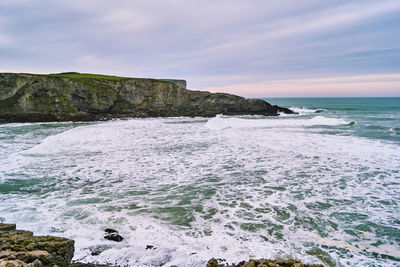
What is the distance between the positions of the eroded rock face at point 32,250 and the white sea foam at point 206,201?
614mm

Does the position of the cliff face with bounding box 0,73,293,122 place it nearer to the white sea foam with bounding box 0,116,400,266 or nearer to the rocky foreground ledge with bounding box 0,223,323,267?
the white sea foam with bounding box 0,116,400,266

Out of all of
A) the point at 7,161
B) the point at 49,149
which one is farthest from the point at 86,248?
the point at 49,149

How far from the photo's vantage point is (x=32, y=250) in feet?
11.5

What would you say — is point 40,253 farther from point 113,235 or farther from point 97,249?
point 113,235

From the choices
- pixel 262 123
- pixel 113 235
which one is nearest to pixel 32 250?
pixel 113 235

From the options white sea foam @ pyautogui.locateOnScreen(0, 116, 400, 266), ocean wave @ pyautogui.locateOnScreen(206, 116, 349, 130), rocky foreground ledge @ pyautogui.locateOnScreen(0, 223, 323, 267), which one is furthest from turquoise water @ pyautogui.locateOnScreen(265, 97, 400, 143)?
rocky foreground ledge @ pyautogui.locateOnScreen(0, 223, 323, 267)

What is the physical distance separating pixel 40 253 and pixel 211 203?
3977mm

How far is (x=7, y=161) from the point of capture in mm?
10656

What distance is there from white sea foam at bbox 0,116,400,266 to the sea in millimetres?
27

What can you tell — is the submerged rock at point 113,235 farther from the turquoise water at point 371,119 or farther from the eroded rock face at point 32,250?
the turquoise water at point 371,119

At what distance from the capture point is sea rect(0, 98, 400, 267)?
452cm

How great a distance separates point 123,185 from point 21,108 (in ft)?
92.7

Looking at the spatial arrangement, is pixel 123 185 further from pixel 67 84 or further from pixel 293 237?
pixel 67 84

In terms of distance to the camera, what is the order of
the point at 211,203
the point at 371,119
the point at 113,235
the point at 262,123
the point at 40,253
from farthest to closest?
the point at 371,119, the point at 262,123, the point at 211,203, the point at 113,235, the point at 40,253
